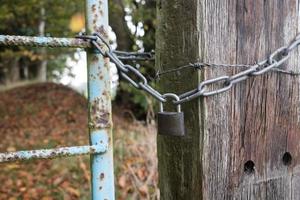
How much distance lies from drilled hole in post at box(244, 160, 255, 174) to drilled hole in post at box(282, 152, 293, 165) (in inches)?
3.5

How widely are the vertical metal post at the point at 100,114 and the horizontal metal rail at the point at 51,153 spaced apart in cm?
2

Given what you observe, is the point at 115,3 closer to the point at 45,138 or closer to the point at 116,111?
the point at 45,138

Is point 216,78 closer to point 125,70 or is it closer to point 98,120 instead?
point 125,70

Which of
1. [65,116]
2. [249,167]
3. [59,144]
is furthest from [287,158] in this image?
[65,116]

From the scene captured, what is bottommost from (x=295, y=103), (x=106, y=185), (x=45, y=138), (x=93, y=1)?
(x=45, y=138)

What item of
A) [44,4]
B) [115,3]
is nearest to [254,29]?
[115,3]

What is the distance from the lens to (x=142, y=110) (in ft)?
23.4

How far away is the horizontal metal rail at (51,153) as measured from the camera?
1060 mm

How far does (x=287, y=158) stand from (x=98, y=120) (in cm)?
47

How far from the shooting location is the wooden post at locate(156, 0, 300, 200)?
3.20 ft

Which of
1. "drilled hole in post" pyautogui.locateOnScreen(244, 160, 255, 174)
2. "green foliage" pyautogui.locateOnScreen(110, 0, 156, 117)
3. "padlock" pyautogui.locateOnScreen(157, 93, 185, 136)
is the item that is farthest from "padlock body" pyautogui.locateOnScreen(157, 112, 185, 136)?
"green foliage" pyautogui.locateOnScreen(110, 0, 156, 117)

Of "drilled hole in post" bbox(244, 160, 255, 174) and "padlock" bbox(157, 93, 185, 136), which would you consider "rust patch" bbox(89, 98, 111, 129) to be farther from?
"drilled hole in post" bbox(244, 160, 255, 174)

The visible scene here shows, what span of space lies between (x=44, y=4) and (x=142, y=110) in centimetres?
229

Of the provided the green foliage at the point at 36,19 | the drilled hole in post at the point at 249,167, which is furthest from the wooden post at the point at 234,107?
the green foliage at the point at 36,19
